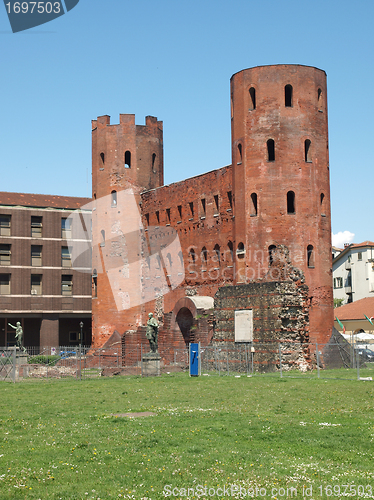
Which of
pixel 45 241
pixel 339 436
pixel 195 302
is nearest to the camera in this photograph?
pixel 339 436

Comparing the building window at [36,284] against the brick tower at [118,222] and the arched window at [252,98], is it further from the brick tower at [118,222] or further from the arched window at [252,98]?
the arched window at [252,98]

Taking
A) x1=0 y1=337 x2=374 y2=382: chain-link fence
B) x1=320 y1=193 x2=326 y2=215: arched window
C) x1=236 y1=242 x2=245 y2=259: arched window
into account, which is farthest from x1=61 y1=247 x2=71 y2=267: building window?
x1=320 y1=193 x2=326 y2=215: arched window

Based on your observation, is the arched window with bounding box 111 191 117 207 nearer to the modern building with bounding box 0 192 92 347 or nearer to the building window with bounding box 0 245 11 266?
the modern building with bounding box 0 192 92 347

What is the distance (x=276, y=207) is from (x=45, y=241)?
34.5 metres

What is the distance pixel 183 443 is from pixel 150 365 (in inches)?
786

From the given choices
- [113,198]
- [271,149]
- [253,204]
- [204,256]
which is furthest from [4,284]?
[271,149]

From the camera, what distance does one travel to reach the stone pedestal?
31.7 meters

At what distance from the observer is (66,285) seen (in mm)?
67062

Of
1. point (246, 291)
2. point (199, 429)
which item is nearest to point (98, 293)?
point (246, 291)

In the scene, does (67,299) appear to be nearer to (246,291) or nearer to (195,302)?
(195,302)

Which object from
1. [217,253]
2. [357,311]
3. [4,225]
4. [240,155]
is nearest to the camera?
[240,155]

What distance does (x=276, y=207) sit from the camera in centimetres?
3788

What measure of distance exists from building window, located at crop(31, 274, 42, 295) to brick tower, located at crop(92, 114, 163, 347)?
13.3 metres

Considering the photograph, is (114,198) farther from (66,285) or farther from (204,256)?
(66,285)
